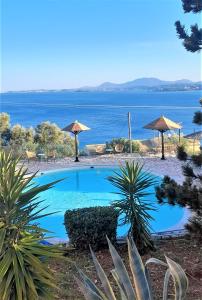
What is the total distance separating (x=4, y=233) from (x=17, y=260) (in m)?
0.23

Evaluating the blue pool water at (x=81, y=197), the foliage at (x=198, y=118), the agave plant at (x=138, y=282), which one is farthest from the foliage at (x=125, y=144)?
the agave plant at (x=138, y=282)

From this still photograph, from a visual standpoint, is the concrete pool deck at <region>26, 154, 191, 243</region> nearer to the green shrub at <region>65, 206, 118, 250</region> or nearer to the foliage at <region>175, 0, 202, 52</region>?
the green shrub at <region>65, 206, 118, 250</region>

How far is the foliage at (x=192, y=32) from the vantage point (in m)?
4.92

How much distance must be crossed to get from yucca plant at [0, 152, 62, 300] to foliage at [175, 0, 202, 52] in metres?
2.95

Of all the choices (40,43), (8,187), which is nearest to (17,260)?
(8,187)

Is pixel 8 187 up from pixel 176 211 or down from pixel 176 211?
up

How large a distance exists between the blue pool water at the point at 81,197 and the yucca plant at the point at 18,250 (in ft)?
15.8

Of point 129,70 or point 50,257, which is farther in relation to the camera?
point 129,70

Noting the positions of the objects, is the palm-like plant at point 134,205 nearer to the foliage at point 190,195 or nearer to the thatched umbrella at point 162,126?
the foliage at point 190,195

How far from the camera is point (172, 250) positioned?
5.44 metres

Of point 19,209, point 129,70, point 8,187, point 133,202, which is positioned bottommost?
point 133,202

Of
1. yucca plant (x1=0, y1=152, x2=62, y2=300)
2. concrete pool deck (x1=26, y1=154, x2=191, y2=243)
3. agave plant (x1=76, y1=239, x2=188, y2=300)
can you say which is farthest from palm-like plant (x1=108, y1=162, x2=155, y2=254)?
concrete pool deck (x1=26, y1=154, x2=191, y2=243)

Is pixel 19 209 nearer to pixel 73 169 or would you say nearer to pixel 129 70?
pixel 73 169

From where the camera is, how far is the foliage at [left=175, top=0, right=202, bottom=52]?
4.92 m
